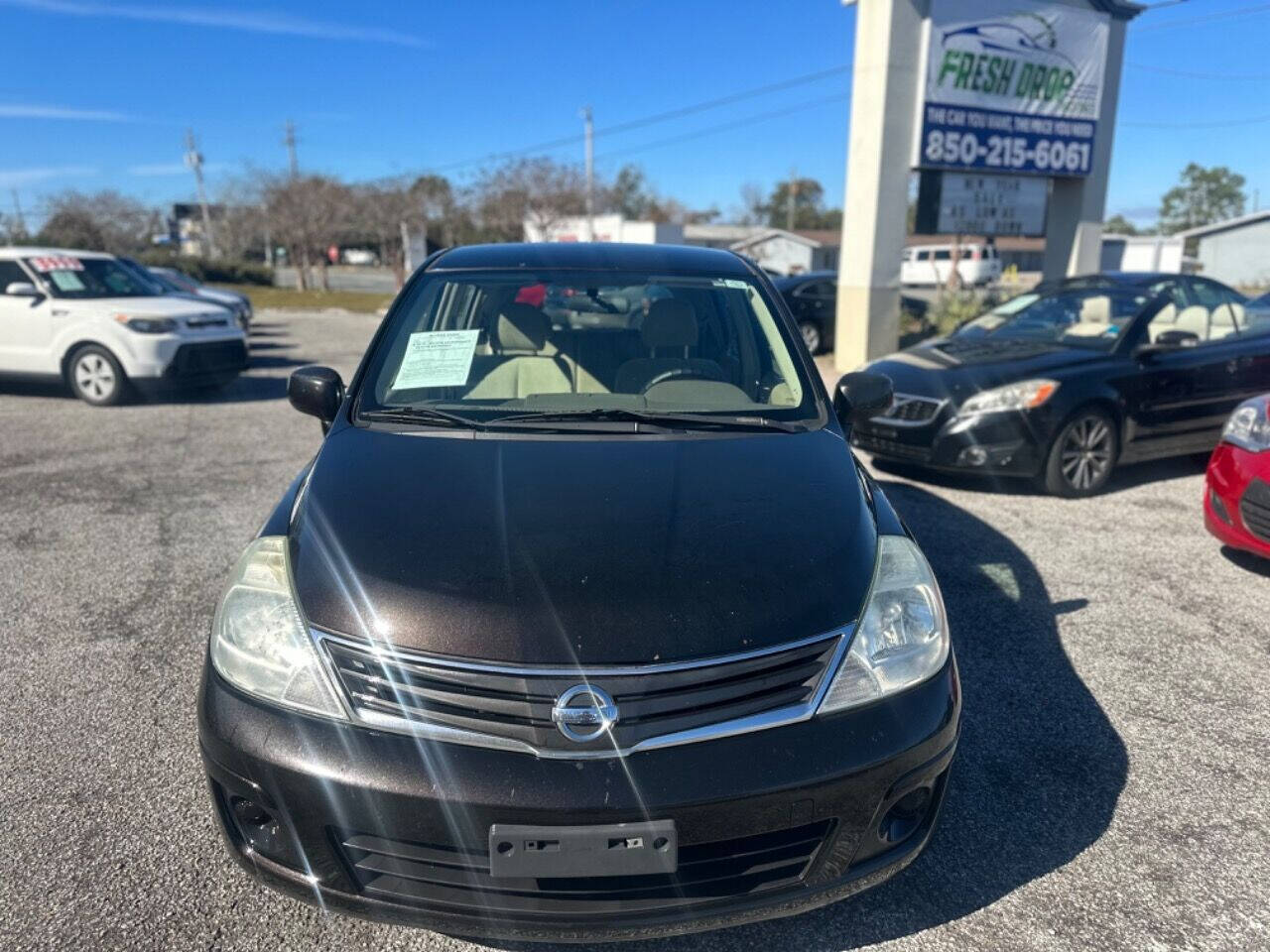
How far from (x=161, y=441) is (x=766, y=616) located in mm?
7482

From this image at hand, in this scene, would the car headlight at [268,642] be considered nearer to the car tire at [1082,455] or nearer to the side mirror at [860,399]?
the side mirror at [860,399]

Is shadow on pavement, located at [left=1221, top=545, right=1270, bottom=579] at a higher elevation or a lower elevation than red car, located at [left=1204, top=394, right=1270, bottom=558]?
lower

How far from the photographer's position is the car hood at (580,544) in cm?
190

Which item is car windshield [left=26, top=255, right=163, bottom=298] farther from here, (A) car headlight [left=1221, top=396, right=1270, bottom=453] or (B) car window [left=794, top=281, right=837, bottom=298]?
(A) car headlight [left=1221, top=396, right=1270, bottom=453]

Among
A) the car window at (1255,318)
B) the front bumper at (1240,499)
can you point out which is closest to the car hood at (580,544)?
the front bumper at (1240,499)

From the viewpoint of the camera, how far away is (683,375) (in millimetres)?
3230

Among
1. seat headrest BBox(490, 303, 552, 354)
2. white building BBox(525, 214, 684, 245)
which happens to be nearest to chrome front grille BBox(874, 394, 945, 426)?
seat headrest BBox(490, 303, 552, 354)

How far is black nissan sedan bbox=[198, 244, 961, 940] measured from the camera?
5.87ft

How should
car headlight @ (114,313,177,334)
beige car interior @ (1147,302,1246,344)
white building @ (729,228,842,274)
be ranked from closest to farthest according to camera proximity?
1. beige car interior @ (1147,302,1246,344)
2. car headlight @ (114,313,177,334)
3. white building @ (729,228,842,274)

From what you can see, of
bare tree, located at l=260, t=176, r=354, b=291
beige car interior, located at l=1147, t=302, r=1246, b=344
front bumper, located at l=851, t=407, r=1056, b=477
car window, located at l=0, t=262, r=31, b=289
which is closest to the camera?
front bumper, located at l=851, t=407, r=1056, b=477

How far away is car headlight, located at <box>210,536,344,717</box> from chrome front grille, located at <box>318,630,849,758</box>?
0.07 meters

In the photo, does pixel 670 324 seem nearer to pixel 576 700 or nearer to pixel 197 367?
pixel 576 700

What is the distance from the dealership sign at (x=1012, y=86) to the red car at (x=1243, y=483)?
756 centimetres

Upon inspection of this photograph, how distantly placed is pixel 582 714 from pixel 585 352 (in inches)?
77.6
